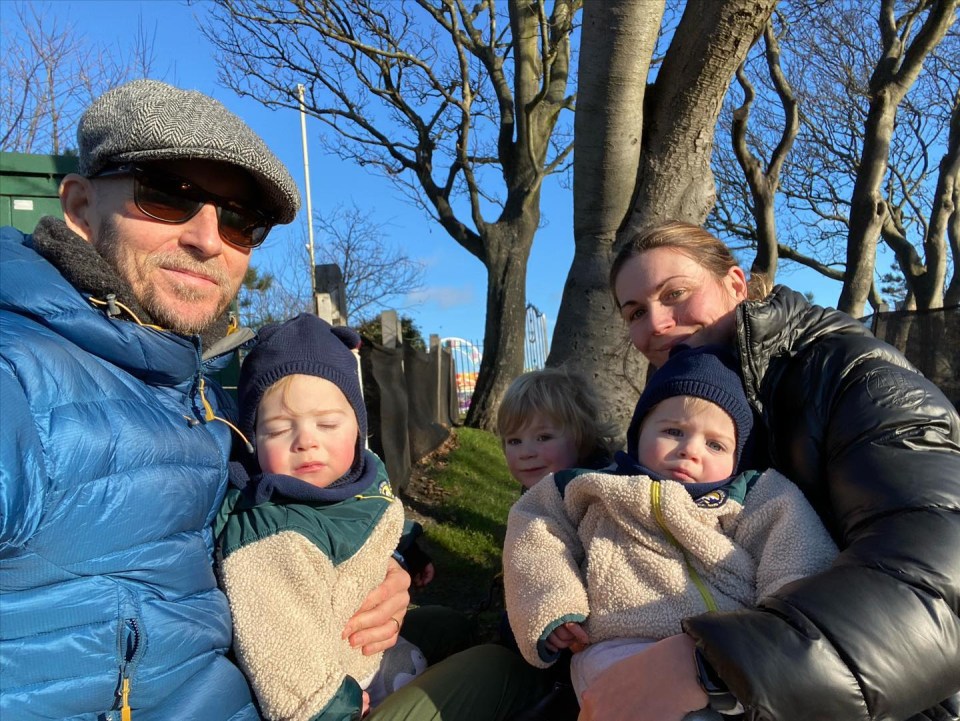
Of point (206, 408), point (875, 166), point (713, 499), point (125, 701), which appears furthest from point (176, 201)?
point (875, 166)

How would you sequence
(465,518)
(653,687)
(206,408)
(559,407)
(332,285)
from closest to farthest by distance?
(653,687), (206,408), (559,407), (332,285), (465,518)

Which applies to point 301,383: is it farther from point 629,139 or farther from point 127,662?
point 629,139

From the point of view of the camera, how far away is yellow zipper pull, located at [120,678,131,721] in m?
1.56

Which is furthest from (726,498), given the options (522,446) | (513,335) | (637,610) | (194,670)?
(513,335)

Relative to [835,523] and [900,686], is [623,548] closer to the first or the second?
[835,523]

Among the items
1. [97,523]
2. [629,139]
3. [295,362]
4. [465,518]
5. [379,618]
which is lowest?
[465,518]

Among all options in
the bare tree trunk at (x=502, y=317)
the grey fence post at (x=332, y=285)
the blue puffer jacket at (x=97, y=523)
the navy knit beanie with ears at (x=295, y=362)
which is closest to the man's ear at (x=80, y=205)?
the blue puffer jacket at (x=97, y=523)

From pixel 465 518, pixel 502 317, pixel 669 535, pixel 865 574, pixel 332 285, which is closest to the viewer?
pixel 865 574

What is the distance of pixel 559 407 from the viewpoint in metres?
2.93

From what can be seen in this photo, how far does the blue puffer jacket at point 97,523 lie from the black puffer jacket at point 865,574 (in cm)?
118

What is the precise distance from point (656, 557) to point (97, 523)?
4.55ft

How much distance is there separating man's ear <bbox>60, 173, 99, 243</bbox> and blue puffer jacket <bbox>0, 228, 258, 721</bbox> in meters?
0.20

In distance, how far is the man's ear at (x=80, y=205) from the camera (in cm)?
199

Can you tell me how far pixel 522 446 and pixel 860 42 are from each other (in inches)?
548
